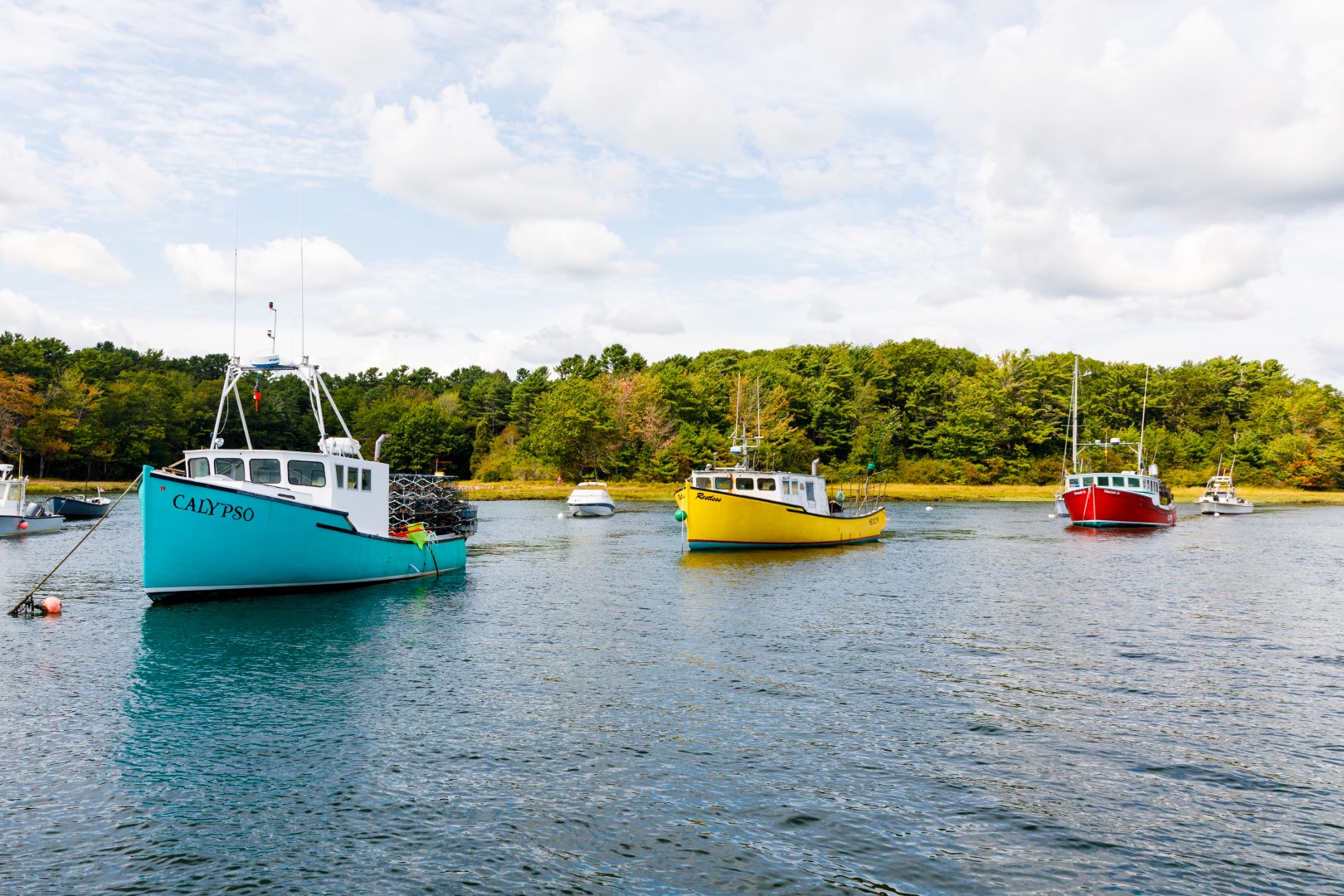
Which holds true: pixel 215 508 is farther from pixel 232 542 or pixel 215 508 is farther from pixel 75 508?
pixel 75 508

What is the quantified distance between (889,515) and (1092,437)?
202ft

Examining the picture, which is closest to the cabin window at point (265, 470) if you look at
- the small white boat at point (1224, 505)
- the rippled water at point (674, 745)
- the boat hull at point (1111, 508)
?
the rippled water at point (674, 745)

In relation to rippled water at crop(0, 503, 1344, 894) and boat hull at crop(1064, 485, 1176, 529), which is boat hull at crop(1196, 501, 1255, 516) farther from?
rippled water at crop(0, 503, 1344, 894)

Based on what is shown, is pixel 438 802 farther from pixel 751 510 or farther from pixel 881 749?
pixel 751 510

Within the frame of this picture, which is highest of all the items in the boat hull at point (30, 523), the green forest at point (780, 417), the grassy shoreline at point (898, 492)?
the green forest at point (780, 417)

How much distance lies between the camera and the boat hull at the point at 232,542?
87.2 feet

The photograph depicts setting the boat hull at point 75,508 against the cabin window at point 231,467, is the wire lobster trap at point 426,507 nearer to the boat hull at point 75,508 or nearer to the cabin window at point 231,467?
the cabin window at point 231,467

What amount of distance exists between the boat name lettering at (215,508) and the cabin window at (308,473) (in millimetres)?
→ 2680

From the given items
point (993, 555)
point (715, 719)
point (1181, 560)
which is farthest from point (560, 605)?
point (1181, 560)

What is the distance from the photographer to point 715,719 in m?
16.4

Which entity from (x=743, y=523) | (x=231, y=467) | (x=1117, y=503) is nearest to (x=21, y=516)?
(x=231, y=467)

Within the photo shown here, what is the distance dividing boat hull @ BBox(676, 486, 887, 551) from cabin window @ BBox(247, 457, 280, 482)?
21039 mm

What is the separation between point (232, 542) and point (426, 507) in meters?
18.8

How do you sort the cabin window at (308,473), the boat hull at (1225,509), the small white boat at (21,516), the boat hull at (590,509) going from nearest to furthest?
the cabin window at (308,473)
the small white boat at (21,516)
the boat hull at (590,509)
the boat hull at (1225,509)
